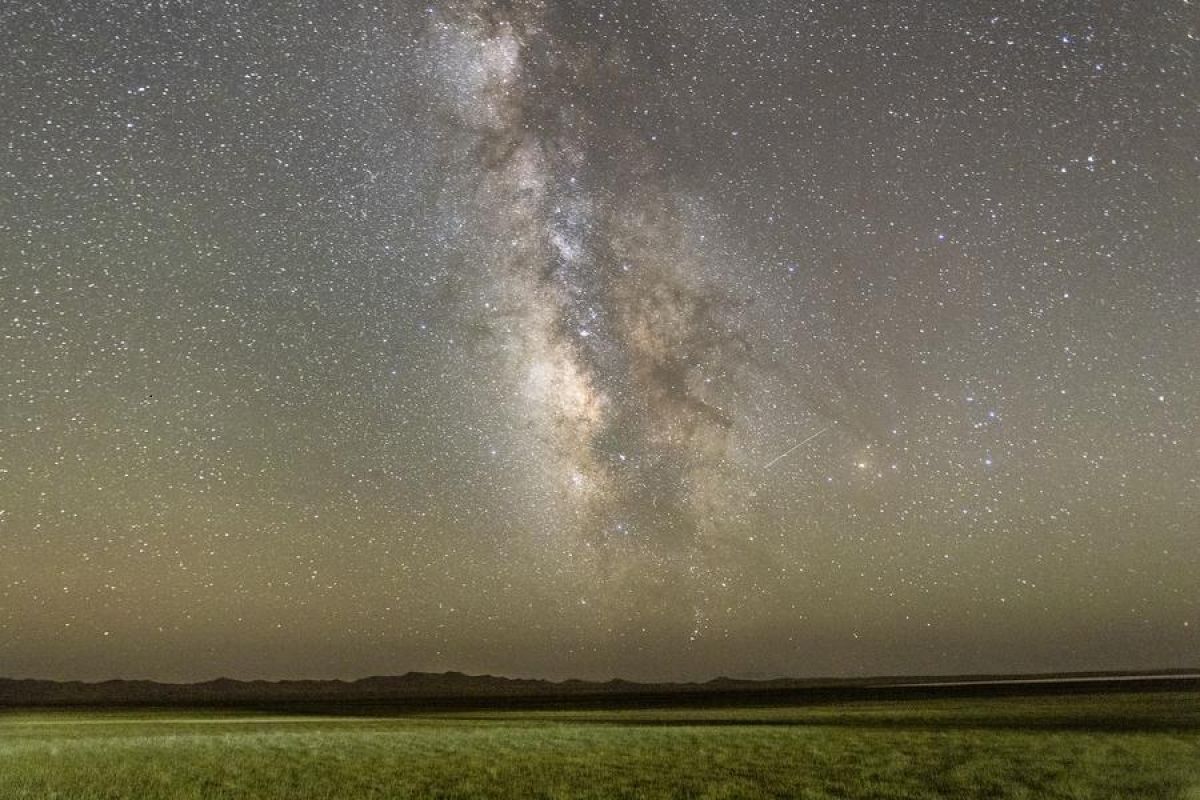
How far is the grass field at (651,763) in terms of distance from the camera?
51.6 feet

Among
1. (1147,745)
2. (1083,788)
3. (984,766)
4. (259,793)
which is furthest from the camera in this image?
(1147,745)

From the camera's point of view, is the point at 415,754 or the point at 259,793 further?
the point at 415,754

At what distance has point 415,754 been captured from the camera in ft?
75.5

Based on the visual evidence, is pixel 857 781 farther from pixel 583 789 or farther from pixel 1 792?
pixel 1 792

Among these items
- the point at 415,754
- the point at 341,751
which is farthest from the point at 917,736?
the point at 341,751

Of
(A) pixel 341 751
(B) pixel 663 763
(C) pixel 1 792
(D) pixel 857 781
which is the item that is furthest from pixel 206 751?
(D) pixel 857 781

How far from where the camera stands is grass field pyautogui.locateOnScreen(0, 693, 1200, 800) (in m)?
15.7

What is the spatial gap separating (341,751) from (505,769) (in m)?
7.20

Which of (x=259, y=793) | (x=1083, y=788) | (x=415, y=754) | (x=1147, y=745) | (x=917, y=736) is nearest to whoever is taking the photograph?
(x=1083, y=788)

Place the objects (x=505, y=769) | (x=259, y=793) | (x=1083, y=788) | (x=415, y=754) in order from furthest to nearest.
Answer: (x=415, y=754)
(x=505, y=769)
(x=259, y=793)
(x=1083, y=788)

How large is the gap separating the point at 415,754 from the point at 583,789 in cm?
864

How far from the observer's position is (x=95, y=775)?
59.9ft

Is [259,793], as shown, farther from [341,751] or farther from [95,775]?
[341,751]

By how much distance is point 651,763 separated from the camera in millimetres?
20172
